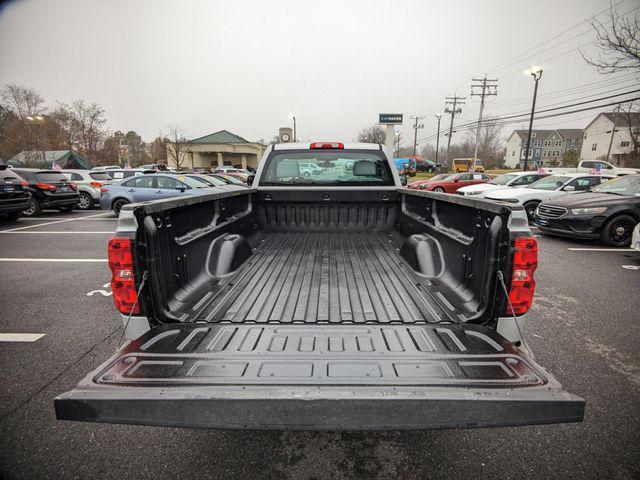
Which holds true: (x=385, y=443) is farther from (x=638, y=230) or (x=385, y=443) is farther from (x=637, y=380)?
(x=638, y=230)

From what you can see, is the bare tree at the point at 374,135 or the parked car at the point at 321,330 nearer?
the parked car at the point at 321,330

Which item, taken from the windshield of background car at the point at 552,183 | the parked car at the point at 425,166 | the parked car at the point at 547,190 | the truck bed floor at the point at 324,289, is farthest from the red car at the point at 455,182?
the parked car at the point at 425,166

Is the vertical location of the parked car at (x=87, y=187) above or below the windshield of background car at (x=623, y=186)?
below

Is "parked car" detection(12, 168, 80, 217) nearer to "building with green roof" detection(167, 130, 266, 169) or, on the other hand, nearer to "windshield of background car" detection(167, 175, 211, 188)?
"windshield of background car" detection(167, 175, 211, 188)

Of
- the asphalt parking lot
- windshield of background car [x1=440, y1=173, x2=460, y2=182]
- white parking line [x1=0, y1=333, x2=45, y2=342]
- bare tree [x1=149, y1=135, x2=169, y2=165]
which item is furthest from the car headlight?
bare tree [x1=149, y1=135, x2=169, y2=165]

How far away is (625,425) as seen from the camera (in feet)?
7.52

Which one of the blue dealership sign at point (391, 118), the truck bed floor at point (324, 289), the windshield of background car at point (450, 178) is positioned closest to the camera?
the truck bed floor at point (324, 289)

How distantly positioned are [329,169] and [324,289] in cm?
251

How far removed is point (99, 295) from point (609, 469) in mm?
5891

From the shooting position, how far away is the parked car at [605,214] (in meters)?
7.55

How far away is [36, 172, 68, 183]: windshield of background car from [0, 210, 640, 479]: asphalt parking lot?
10516mm

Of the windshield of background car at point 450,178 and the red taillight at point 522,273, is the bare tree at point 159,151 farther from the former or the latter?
the red taillight at point 522,273

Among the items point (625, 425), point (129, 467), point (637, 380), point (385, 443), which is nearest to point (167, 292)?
point (129, 467)

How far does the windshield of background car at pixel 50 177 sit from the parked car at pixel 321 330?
13.1 meters
